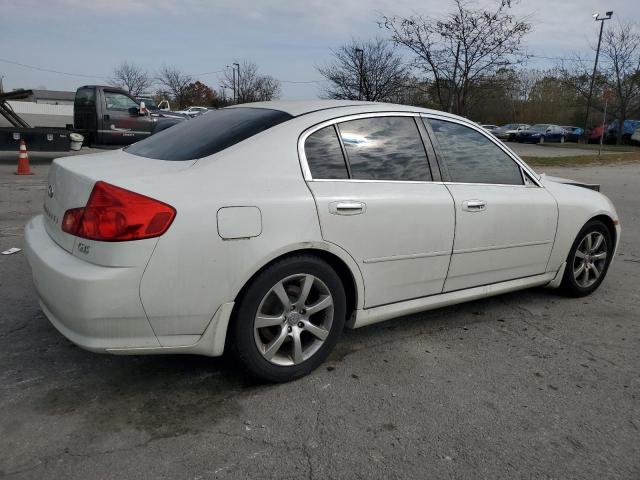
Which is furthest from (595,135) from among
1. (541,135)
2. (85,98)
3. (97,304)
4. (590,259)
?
(97,304)

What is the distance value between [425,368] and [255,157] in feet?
5.16

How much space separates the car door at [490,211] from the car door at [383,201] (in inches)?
5.3

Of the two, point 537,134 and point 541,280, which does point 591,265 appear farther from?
point 537,134

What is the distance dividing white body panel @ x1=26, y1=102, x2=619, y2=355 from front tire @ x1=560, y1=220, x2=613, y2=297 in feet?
3.54

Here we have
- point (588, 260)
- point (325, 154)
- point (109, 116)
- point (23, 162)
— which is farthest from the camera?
point (109, 116)

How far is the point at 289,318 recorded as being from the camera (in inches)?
114

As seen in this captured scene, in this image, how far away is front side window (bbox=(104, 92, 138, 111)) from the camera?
1352cm

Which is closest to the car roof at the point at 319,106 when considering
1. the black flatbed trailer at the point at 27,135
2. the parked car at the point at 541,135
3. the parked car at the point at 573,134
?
the black flatbed trailer at the point at 27,135

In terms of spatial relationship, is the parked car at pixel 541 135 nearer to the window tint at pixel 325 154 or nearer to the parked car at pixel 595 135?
the parked car at pixel 595 135

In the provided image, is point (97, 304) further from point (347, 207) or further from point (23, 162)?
point (23, 162)

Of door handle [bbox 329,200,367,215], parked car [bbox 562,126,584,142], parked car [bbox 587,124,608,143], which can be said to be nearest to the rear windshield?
door handle [bbox 329,200,367,215]

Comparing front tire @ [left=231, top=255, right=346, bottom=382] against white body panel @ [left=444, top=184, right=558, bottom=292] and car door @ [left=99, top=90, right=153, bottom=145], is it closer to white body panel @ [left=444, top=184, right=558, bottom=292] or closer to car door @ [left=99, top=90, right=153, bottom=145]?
white body panel @ [left=444, top=184, right=558, bottom=292]

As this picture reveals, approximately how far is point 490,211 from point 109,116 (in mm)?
11981

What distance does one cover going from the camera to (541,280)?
4215mm
